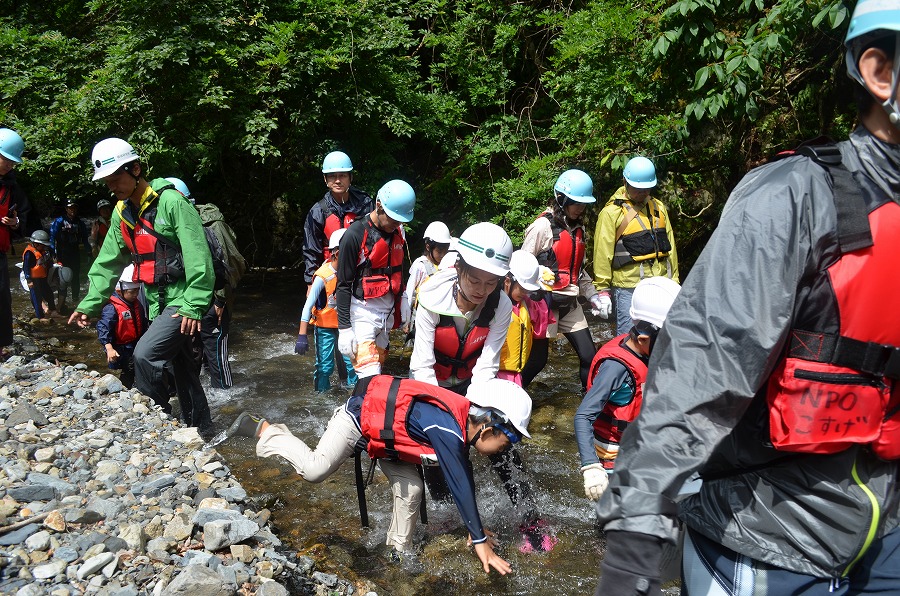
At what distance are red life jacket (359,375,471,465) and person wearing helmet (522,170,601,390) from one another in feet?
8.22

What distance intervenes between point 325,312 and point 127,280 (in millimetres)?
1716

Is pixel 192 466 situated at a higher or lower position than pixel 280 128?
lower

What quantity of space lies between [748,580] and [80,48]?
13.4 m

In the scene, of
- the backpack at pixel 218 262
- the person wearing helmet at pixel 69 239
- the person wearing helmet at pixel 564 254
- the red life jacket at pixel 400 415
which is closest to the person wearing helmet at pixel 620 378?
the red life jacket at pixel 400 415

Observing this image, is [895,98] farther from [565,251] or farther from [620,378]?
[565,251]

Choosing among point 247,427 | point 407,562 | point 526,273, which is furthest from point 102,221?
point 407,562

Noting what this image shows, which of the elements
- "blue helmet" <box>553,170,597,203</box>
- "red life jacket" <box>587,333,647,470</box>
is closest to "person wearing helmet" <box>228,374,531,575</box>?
"red life jacket" <box>587,333,647,470</box>

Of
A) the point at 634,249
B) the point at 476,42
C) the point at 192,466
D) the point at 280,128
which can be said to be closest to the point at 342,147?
the point at 280,128

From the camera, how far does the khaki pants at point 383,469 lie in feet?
14.0

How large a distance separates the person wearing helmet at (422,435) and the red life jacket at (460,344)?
38 centimetres

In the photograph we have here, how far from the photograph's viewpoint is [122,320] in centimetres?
646

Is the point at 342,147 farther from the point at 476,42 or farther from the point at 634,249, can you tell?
the point at 634,249

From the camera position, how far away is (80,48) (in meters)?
12.2

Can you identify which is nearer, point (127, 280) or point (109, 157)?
point (109, 157)
